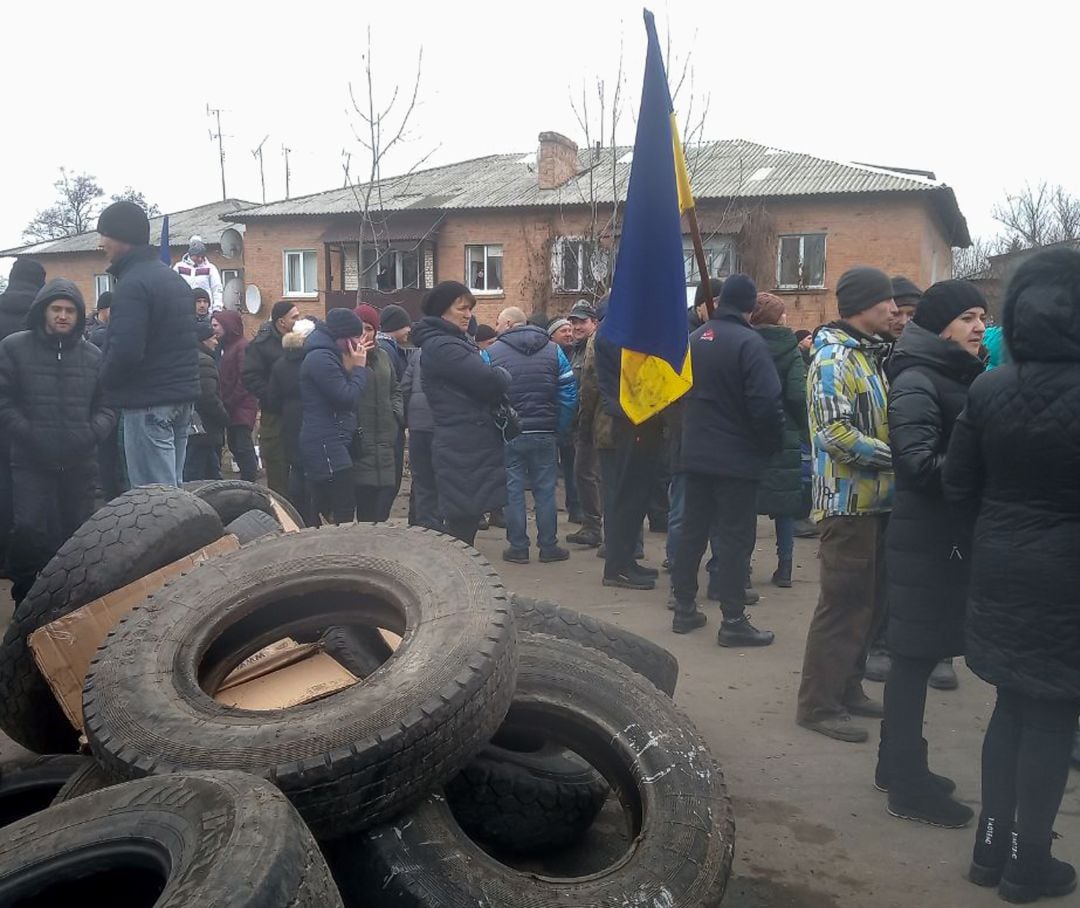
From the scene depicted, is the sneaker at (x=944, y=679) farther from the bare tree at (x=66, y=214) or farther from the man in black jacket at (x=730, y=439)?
the bare tree at (x=66, y=214)

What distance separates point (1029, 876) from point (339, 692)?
92.5 inches

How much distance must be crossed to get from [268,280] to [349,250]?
3640mm

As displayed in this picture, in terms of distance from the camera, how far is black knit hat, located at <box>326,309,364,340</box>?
6582mm

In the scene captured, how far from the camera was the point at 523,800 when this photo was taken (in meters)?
3.24

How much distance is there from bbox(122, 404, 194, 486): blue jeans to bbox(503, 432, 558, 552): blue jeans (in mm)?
2921

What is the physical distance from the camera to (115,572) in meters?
3.71

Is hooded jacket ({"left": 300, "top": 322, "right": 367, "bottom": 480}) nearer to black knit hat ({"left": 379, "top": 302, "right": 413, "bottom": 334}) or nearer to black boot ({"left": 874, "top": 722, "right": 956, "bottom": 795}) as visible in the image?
black knit hat ({"left": 379, "top": 302, "right": 413, "bottom": 334})

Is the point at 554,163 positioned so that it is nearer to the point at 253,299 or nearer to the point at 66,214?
the point at 253,299

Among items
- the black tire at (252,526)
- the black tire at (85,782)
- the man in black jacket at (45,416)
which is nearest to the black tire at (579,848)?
the black tire at (85,782)

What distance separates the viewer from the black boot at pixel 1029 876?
3197 mm

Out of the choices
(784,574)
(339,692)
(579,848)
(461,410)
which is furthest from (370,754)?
(784,574)

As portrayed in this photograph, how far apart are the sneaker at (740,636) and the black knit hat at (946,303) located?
7.91 ft

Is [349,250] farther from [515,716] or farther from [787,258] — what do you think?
[515,716]

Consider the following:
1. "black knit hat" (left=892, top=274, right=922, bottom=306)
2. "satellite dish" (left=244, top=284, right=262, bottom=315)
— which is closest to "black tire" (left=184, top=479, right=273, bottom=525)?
"black knit hat" (left=892, top=274, right=922, bottom=306)
